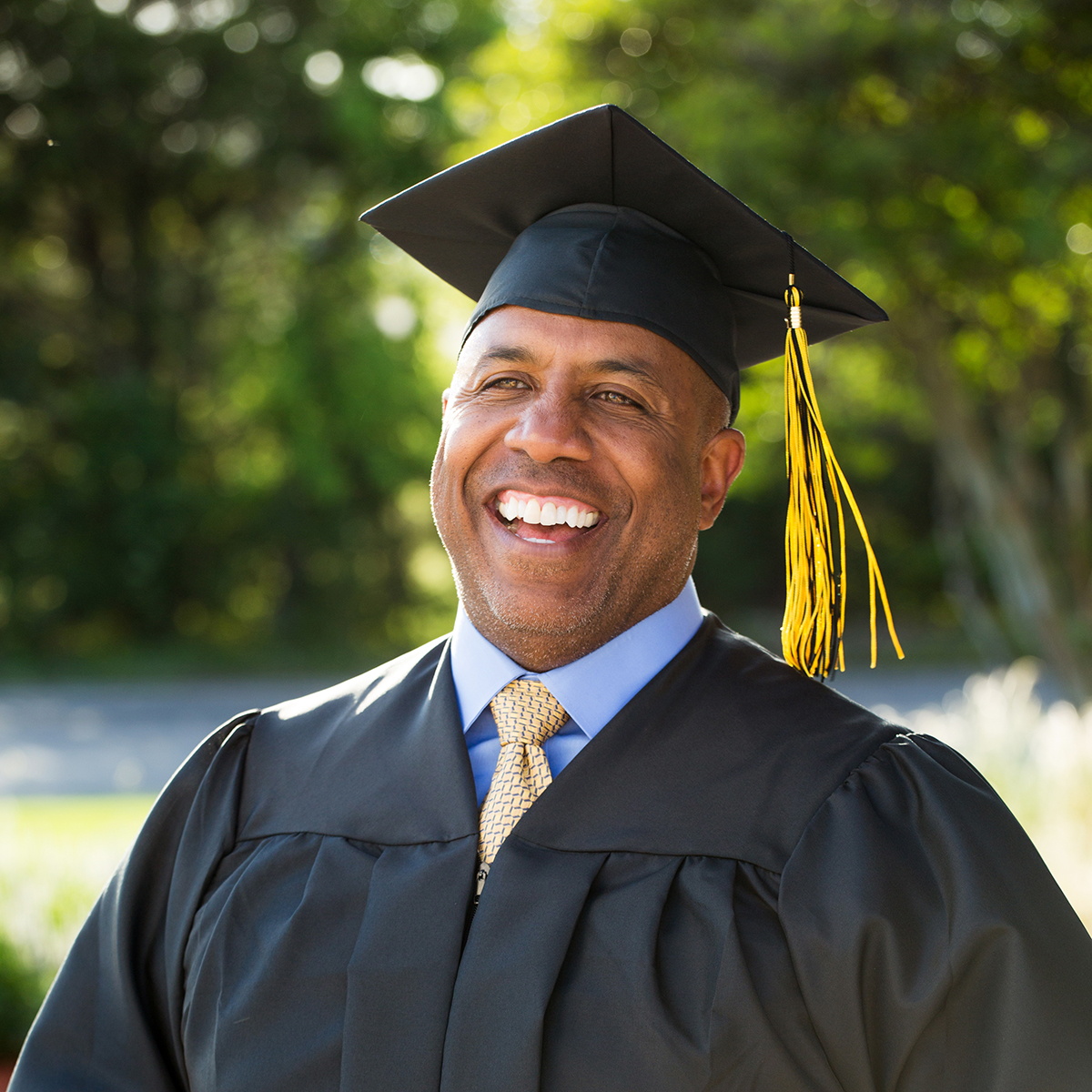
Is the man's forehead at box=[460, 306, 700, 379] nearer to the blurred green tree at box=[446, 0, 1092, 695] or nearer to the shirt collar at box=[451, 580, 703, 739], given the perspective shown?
the shirt collar at box=[451, 580, 703, 739]

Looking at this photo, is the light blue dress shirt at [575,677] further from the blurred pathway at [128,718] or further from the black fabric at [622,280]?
the blurred pathway at [128,718]

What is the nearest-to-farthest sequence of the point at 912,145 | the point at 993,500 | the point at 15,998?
1. the point at 15,998
2. the point at 912,145
3. the point at 993,500

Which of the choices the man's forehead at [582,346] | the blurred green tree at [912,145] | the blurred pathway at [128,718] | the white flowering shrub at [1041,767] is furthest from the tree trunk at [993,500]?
the man's forehead at [582,346]

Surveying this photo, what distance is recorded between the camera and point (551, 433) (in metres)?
1.68

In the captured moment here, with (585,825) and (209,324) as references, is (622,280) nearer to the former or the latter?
(585,825)

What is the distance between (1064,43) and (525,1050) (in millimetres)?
4619

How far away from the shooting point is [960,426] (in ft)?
19.5

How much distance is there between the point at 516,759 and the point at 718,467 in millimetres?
587

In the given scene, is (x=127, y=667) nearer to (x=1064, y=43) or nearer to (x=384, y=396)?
(x=384, y=396)

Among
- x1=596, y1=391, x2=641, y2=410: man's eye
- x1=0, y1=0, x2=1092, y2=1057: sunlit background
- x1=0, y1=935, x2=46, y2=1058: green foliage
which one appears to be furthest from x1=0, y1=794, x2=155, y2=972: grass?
x1=0, y1=0, x2=1092, y2=1057: sunlit background

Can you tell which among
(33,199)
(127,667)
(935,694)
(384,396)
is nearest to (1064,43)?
Result: (935,694)

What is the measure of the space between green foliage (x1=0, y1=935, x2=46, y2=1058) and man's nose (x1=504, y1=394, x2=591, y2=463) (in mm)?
3060

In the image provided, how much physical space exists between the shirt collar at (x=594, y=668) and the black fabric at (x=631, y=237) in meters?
0.40

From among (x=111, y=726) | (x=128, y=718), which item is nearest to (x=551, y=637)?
(x=111, y=726)
